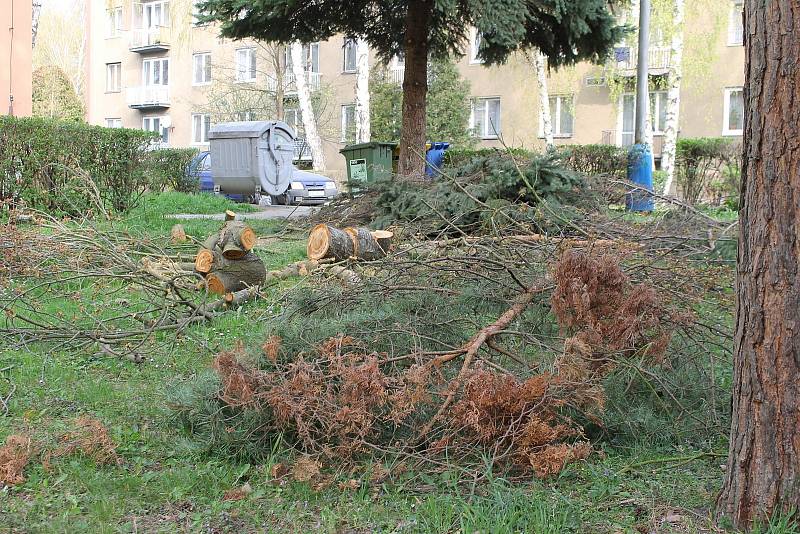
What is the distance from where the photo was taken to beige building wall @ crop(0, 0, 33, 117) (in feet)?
69.4

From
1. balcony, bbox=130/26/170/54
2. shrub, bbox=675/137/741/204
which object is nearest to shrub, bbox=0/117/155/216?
shrub, bbox=675/137/741/204

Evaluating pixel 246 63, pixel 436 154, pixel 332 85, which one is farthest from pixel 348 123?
pixel 436 154

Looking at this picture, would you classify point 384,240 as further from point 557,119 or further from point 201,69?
point 201,69

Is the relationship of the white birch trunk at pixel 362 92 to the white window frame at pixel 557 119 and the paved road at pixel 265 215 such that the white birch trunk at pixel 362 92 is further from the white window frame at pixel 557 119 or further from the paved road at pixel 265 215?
the paved road at pixel 265 215

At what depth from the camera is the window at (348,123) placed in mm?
37406

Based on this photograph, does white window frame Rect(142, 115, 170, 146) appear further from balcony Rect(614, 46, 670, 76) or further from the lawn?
the lawn

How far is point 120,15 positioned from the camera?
4775 cm

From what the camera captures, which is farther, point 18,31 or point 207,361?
point 18,31

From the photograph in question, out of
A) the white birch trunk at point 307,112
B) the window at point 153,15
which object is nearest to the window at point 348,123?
the white birch trunk at point 307,112

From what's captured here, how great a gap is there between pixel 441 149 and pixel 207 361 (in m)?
13.6

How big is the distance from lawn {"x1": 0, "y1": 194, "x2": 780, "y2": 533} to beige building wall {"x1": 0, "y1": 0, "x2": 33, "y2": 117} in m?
19.1

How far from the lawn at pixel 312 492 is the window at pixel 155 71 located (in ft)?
146

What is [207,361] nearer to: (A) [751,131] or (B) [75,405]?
(B) [75,405]

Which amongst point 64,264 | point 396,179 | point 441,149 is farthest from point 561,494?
point 441,149
